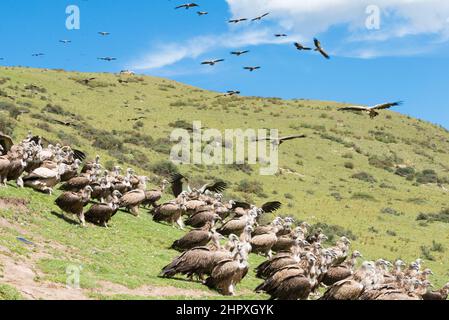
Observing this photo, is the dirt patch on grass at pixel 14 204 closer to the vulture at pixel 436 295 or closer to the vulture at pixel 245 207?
the vulture at pixel 245 207

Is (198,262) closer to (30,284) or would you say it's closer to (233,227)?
(30,284)

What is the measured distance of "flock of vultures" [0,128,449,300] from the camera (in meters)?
17.1

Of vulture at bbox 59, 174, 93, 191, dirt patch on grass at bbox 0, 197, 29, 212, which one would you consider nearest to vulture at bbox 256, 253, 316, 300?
dirt patch on grass at bbox 0, 197, 29, 212

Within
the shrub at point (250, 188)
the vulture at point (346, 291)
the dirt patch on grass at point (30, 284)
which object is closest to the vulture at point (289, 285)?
the vulture at point (346, 291)

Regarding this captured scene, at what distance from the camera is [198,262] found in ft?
58.1

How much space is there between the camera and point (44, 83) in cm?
8900

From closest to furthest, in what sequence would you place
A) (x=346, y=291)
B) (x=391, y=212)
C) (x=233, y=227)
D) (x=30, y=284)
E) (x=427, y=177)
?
(x=30, y=284), (x=346, y=291), (x=233, y=227), (x=391, y=212), (x=427, y=177)

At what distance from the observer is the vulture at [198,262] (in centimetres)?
1769

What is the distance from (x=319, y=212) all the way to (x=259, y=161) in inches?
743

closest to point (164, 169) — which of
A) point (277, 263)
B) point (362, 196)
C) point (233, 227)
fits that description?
point (362, 196)

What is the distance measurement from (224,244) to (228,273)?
7582 mm

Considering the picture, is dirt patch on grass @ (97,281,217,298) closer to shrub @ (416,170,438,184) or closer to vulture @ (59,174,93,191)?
vulture @ (59,174,93,191)

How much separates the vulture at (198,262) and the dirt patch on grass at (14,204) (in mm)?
6331
